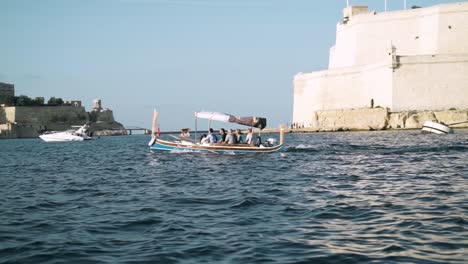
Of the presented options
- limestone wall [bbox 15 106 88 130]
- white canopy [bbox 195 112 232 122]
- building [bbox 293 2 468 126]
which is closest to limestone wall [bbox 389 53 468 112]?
building [bbox 293 2 468 126]

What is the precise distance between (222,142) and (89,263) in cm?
1930

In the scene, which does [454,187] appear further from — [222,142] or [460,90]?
[460,90]

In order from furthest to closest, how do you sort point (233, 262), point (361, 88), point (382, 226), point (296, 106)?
1. point (296, 106)
2. point (361, 88)
3. point (382, 226)
4. point (233, 262)

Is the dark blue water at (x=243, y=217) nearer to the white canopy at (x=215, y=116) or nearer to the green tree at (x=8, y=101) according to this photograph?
the white canopy at (x=215, y=116)

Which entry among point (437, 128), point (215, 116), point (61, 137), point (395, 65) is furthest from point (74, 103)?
point (215, 116)

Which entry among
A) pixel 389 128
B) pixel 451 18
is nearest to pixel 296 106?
pixel 389 128

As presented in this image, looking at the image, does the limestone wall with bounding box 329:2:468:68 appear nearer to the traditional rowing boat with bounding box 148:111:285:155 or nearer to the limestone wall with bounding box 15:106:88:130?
the traditional rowing boat with bounding box 148:111:285:155

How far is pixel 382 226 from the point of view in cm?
841

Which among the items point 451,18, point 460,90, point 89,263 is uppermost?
point 451,18

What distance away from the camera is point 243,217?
31.1ft

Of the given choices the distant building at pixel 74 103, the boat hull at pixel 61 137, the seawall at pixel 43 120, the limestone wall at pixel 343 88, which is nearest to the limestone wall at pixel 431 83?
the limestone wall at pixel 343 88

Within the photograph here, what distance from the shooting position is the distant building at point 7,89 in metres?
124

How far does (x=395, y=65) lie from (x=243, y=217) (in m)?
49.4

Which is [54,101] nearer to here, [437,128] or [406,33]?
[406,33]
